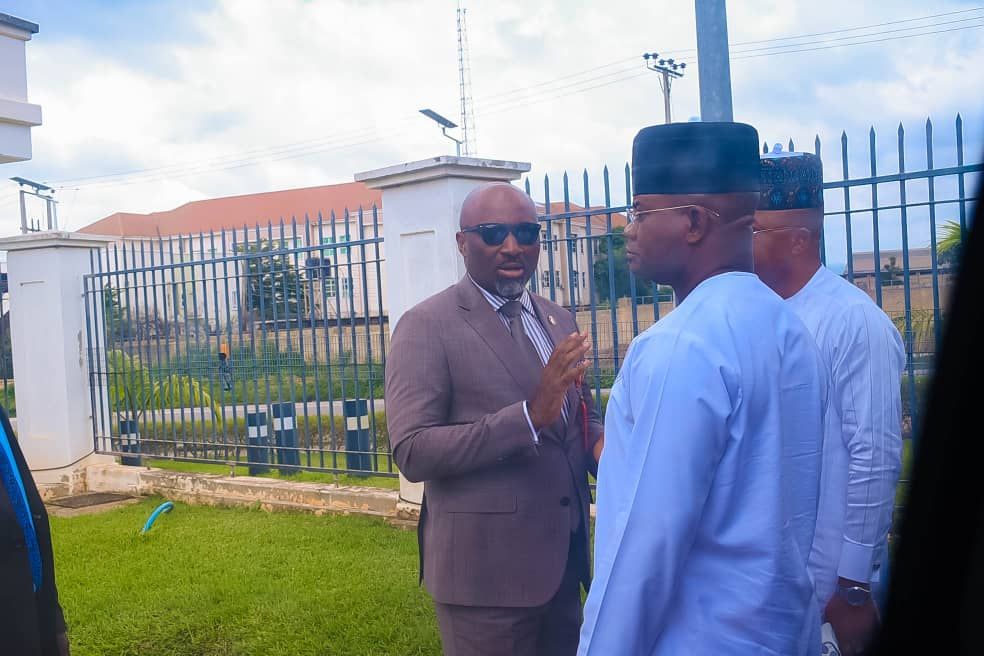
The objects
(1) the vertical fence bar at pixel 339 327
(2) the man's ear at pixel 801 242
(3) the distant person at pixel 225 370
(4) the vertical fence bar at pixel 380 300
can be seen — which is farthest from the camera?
(3) the distant person at pixel 225 370

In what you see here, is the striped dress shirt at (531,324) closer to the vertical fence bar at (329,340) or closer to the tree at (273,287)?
the vertical fence bar at (329,340)

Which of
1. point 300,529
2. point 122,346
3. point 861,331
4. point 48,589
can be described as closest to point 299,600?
point 300,529

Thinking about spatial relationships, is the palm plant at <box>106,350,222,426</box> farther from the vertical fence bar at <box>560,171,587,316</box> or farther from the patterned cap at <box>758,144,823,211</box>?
the patterned cap at <box>758,144,823,211</box>

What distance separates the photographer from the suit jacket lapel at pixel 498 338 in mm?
2920

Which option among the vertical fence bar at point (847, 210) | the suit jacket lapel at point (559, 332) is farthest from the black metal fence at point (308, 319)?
the suit jacket lapel at point (559, 332)

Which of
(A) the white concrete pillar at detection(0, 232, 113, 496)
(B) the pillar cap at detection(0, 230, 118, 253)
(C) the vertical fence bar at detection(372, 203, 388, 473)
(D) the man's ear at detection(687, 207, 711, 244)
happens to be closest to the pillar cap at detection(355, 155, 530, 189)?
(C) the vertical fence bar at detection(372, 203, 388, 473)

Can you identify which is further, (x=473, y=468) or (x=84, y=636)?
(x=84, y=636)

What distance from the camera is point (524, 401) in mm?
2736

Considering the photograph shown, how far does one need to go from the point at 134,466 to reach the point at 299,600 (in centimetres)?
470

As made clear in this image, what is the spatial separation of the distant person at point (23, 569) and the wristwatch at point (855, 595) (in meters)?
2.40

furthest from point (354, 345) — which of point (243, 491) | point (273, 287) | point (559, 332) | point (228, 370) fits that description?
point (559, 332)

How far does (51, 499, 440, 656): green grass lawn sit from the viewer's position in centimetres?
492

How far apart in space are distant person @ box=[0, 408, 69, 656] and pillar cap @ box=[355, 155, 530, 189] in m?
3.83

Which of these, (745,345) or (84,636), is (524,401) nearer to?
(745,345)
